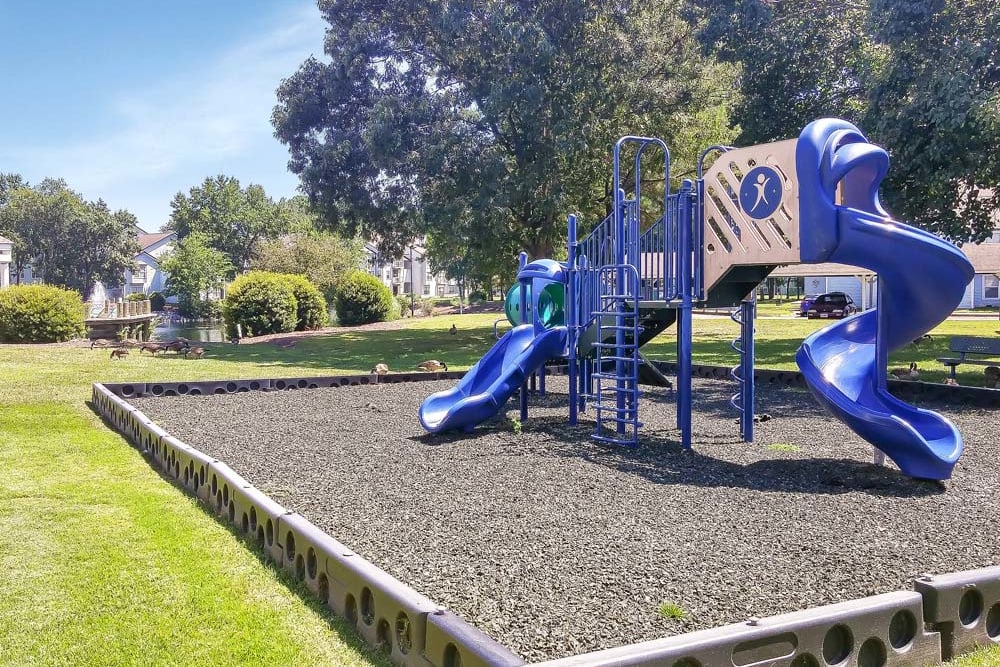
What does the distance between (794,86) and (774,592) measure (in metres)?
18.0

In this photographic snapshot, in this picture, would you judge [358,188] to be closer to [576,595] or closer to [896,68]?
[896,68]

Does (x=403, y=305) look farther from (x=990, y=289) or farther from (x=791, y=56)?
(x=990, y=289)

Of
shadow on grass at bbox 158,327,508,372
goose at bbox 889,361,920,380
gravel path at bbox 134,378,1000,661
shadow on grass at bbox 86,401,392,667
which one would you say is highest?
shadow on grass at bbox 158,327,508,372

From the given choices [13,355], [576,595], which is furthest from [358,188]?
[576,595]

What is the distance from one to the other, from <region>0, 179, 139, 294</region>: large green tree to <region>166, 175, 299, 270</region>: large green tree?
602 centimetres

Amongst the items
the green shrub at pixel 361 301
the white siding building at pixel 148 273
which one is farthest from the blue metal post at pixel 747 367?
the white siding building at pixel 148 273

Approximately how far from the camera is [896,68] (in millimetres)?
15773

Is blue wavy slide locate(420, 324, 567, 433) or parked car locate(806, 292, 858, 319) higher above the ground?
parked car locate(806, 292, 858, 319)

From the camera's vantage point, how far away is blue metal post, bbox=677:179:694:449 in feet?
29.8

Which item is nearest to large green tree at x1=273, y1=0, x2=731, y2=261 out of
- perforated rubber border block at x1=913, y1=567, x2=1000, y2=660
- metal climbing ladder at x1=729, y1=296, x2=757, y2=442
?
metal climbing ladder at x1=729, y1=296, x2=757, y2=442

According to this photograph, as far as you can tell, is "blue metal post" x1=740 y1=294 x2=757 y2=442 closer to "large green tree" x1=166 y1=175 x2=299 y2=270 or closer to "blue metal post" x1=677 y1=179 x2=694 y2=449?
"blue metal post" x1=677 y1=179 x2=694 y2=449

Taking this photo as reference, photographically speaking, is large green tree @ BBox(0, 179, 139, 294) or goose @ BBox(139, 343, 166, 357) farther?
large green tree @ BBox(0, 179, 139, 294)

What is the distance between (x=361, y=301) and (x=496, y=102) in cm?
1763

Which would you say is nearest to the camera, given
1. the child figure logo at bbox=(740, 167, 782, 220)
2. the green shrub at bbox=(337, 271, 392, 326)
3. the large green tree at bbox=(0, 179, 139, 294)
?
the child figure logo at bbox=(740, 167, 782, 220)
